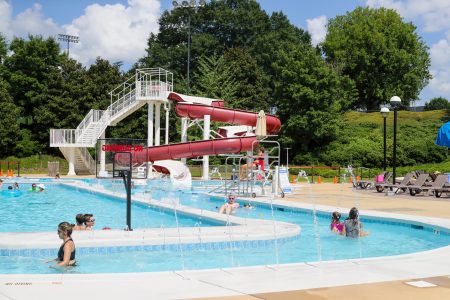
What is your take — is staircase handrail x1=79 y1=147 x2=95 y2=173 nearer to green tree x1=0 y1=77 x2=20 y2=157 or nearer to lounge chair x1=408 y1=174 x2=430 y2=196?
green tree x1=0 y1=77 x2=20 y2=157

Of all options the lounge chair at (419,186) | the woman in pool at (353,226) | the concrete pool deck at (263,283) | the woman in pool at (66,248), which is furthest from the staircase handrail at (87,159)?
the concrete pool deck at (263,283)

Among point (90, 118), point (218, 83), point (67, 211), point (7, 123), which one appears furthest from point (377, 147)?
point (67, 211)

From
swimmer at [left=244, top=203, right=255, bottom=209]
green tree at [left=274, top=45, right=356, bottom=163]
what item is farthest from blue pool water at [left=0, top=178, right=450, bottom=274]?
green tree at [left=274, top=45, right=356, bottom=163]

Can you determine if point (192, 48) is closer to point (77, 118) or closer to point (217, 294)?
point (77, 118)

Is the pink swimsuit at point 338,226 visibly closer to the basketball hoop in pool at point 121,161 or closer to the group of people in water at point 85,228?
the group of people in water at point 85,228

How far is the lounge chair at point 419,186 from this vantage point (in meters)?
22.3

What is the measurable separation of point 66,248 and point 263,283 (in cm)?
342

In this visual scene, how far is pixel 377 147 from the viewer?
147 feet

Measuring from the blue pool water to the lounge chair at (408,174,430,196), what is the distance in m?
8.43

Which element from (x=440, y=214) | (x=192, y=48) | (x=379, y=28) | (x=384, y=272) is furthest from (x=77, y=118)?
(x=384, y=272)

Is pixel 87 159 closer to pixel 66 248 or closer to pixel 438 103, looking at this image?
pixel 66 248

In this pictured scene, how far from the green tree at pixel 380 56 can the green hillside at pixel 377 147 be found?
8.85 meters

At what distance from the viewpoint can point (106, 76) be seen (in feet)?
166

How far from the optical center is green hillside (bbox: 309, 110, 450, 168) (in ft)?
143
